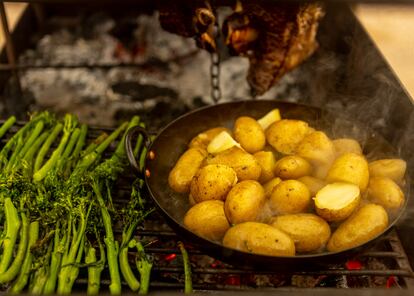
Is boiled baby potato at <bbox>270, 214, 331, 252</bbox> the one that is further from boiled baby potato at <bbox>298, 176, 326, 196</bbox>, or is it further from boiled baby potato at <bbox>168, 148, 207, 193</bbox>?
boiled baby potato at <bbox>168, 148, 207, 193</bbox>

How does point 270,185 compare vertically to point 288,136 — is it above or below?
below

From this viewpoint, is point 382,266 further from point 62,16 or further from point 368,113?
point 62,16

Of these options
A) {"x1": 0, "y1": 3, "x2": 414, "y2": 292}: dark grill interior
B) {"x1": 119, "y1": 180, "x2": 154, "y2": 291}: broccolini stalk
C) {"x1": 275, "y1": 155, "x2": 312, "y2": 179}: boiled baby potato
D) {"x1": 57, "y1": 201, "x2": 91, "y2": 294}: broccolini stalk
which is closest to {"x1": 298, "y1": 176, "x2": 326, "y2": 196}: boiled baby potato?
{"x1": 275, "y1": 155, "x2": 312, "y2": 179}: boiled baby potato

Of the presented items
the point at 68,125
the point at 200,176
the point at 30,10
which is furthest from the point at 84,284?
the point at 30,10

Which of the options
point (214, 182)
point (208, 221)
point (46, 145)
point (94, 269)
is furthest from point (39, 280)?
point (46, 145)

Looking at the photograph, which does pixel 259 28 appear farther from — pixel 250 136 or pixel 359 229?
pixel 359 229

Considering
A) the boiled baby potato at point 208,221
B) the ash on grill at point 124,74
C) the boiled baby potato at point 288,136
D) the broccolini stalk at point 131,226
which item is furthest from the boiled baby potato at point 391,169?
the ash on grill at point 124,74

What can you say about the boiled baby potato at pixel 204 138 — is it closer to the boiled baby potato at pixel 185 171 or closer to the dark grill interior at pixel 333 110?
the boiled baby potato at pixel 185 171
